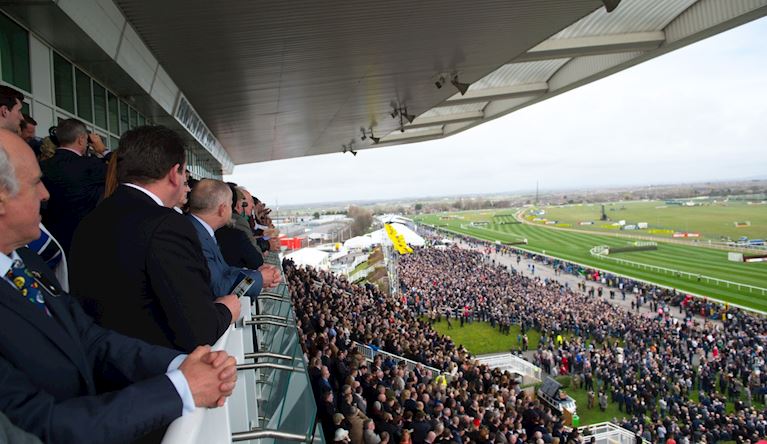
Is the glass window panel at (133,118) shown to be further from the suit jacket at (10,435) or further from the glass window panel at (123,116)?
the suit jacket at (10,435)

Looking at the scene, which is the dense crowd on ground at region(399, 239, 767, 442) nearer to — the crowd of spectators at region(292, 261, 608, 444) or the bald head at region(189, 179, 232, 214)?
the crowd of spectators at region(292, 261, 608, 444)

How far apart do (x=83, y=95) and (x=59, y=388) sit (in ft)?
26.0

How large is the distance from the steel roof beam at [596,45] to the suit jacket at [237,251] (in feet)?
33.2

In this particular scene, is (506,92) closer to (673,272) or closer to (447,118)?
(447,118)

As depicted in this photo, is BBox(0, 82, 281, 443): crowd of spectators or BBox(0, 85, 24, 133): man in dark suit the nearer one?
BBox(0, 82, 281, 443): crowd of spectators

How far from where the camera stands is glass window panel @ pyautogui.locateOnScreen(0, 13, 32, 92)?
17.8 ft

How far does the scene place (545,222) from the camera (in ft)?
305

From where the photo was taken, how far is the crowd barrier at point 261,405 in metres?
1.27

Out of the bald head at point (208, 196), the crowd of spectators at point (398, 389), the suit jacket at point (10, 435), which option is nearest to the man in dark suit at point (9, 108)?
the bald head at point (208, 196)

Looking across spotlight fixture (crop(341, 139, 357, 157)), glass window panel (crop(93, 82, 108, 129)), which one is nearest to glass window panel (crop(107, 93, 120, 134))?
glass window panel (crop(93, 82, 108, 129))

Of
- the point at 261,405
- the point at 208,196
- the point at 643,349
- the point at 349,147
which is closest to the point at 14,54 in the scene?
the point at 208,196

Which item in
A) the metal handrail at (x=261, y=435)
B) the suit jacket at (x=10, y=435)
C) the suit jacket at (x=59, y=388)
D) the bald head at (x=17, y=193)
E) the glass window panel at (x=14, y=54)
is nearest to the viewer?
the suit jacket at (x=10, y=435)

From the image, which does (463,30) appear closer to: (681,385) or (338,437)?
(338,437)

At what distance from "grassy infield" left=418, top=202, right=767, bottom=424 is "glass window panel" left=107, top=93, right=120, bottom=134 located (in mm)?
14182
